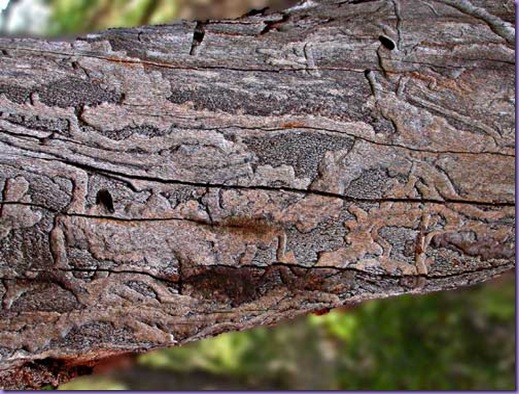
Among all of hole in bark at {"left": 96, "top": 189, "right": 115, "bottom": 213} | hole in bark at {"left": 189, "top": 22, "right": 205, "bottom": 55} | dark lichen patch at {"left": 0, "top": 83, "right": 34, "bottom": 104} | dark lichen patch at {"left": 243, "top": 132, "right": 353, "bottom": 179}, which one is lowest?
hole in bark at {"left": 96, "top": 189, "right": 115, "bottom": 213}

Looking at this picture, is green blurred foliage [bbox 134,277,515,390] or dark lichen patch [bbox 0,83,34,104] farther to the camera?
green blurred foliage [bbox 134,277,515,390]

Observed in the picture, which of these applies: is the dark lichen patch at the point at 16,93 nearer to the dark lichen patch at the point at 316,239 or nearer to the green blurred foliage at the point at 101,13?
the dark lichen patch at the point at 316,239

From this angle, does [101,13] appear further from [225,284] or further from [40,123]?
[225,284]

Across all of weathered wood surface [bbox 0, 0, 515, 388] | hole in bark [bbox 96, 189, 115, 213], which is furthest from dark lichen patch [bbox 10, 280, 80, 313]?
hole in bark [bbox 96, 189, 115, 213]

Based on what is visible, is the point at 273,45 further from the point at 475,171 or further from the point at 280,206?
the point at 475,171

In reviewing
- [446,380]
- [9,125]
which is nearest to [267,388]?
[446,380]

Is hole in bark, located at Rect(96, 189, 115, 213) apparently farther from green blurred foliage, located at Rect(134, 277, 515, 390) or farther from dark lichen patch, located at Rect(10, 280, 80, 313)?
green blurred foliage, located at Rect(134, 277, 515, 390)
